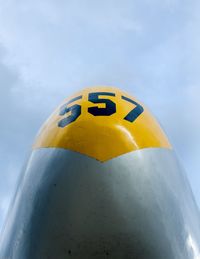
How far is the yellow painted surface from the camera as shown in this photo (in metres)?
3.44

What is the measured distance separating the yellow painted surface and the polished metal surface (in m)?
0.08

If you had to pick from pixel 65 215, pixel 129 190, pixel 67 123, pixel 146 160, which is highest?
pixel 67 123

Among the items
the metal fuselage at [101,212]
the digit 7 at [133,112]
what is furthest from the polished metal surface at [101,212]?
the digit 7 at [133,112]

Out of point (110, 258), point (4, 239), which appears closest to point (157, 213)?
point (110, 258)

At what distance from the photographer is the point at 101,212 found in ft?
10.2

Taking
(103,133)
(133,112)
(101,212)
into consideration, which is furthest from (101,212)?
(133,112)

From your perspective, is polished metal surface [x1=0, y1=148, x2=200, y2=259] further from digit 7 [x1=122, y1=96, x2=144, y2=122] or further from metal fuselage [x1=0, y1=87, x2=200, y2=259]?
digit 7 [x1=122, y1=96, x2=144, y2=122]

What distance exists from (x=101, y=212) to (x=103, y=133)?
697mm

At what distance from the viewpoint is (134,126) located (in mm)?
3729

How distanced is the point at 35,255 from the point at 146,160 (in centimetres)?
114

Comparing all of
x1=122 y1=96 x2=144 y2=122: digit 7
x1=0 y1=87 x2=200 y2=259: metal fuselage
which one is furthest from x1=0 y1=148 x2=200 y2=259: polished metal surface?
x1=122 y1=96 x2=144 y2=122: digit 7

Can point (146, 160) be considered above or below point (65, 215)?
above

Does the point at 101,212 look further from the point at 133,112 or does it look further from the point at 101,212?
the point at 133,112

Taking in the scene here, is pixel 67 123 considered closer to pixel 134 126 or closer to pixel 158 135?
pixel 134 126
